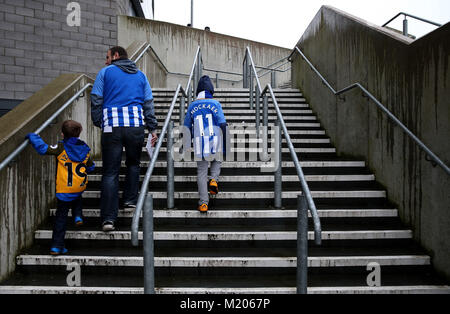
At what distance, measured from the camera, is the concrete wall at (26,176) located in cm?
263

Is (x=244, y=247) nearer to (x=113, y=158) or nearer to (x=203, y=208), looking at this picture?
(x=203, y=208)

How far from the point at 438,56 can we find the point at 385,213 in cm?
149

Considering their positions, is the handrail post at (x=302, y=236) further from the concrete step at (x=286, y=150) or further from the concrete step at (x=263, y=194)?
the concrete step at (x=286, y=150)

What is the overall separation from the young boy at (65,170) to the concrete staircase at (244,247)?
21 centimetres

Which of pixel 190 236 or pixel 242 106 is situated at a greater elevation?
pixel 242 106

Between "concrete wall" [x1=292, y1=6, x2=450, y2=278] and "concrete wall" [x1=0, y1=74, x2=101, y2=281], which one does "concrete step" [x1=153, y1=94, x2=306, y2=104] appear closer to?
"concrete wall" [x1=292, y1=6, x2=450, y2=278]

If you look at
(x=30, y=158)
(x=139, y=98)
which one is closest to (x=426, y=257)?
(x=139, y=98)

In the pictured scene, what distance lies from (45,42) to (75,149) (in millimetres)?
5411

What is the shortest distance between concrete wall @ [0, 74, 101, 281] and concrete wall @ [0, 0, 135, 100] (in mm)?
3796

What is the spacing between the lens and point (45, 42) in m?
7.01

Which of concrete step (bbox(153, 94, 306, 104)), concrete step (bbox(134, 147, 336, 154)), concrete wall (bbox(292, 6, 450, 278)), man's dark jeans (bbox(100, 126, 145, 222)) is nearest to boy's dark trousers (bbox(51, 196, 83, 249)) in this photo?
man's dark jeans (bbox(100, 126, 145, 222))

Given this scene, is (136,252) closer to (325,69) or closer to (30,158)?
(30,158)
